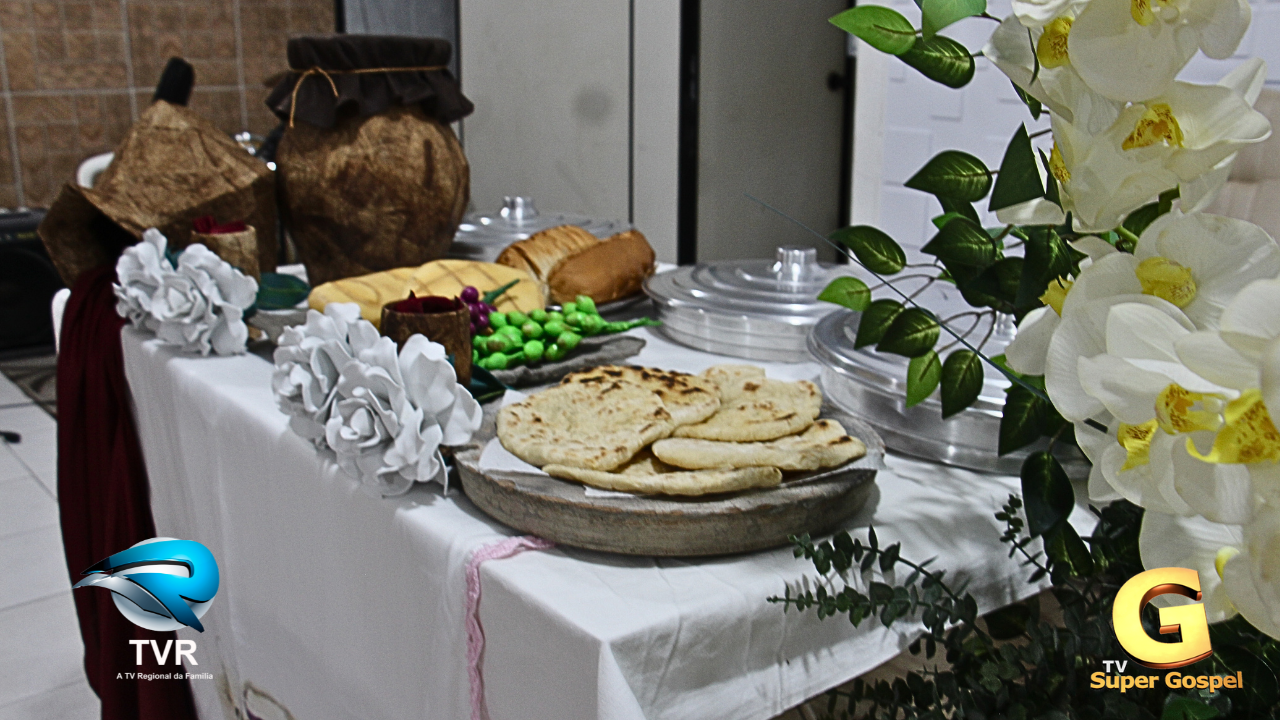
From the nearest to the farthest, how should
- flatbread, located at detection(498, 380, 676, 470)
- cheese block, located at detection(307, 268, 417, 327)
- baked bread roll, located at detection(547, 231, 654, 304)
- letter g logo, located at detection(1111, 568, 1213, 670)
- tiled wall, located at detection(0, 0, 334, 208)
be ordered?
1. letter g logo, located at detection(1111, 568, 1213, 670)
2. flatbread, located at detection(498, 380, 676, 470)
3. cheese block, located at detection(307, 268, 417, 327)
4. baked bread roll, located at detection(547, 231, 654, 304)
5. tiled wall, located at detection(0, 0, 334, 208)

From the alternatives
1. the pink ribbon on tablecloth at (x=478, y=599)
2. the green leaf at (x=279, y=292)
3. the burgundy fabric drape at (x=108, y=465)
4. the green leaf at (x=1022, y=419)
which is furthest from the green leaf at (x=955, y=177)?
the burgundy fabric drape at (x=108, y=465)

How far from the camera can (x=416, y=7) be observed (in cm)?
375

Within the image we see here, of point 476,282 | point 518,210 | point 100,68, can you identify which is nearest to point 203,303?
point 476,282

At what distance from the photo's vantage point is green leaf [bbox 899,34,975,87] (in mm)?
501

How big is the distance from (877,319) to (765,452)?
12 centimetres

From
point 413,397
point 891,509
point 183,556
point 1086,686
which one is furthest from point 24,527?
point 1086,686

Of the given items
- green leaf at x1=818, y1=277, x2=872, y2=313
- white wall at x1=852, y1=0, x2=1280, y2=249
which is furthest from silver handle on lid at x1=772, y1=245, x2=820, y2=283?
white wall at x1=852, y1=0, x2=1280, y2=249

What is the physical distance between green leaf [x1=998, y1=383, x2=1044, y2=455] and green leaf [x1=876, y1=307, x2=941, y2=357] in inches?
3.1

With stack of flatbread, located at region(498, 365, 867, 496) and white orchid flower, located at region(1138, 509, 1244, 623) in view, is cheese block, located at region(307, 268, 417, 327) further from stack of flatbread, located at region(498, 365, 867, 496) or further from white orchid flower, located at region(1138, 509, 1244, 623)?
white orchid flower, located at region(1138, 509, 1244, 623)

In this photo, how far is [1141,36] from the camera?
31 cm

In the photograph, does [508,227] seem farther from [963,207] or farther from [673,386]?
[963,207]

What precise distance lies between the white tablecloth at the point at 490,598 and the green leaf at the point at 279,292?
157 millimetres

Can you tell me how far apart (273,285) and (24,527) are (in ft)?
5.84

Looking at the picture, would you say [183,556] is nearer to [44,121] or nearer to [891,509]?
[891,509]
